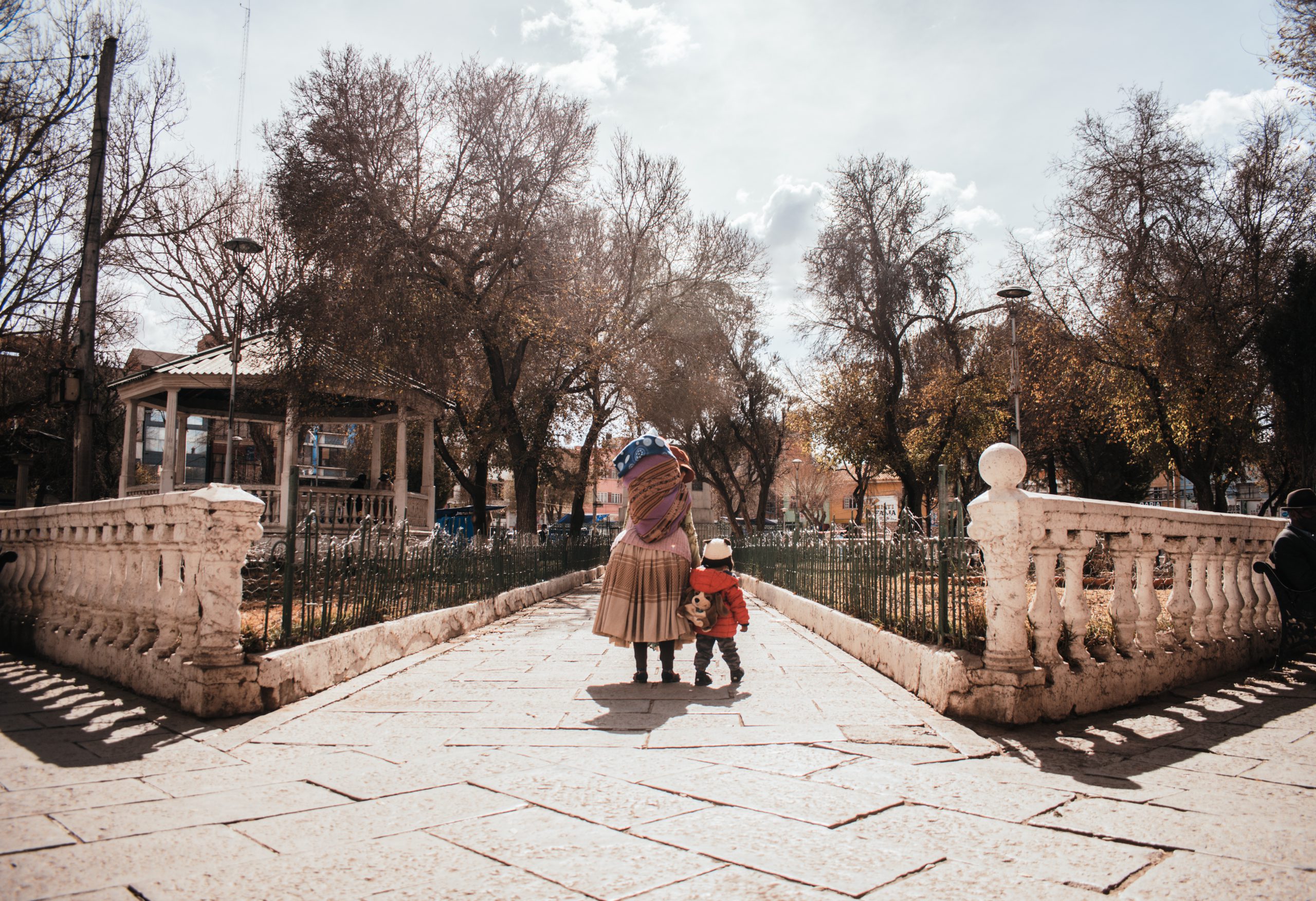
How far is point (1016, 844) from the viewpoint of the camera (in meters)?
2.93

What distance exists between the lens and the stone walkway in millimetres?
2604

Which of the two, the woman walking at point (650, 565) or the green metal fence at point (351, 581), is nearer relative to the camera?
the green metal fence at point (351, 581)

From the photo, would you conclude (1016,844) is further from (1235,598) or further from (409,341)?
(409,341)

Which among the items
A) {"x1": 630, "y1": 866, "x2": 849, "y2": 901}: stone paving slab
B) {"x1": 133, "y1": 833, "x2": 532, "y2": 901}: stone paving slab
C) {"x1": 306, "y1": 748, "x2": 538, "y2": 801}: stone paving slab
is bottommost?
{"x1": 306, "y1": 748, "x2": 538, "y2": 801}: stone paving slab

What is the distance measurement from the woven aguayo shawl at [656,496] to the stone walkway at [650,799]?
1.31m

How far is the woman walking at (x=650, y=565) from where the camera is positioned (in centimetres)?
641

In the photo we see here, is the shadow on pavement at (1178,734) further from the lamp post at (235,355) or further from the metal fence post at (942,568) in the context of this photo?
the lamp post at (235,355)

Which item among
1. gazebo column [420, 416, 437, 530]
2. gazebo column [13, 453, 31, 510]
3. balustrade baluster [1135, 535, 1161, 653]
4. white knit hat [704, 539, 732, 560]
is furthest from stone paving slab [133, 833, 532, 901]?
gazebo column [13, 453, 31, 510]

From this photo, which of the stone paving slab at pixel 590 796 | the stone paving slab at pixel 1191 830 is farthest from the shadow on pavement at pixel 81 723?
the stone paving slab at pixel 1191 830

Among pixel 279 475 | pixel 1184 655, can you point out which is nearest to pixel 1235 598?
pixel 1184 655

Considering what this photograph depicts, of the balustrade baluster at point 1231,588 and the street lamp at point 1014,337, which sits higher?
the street lamp at point 1014,337

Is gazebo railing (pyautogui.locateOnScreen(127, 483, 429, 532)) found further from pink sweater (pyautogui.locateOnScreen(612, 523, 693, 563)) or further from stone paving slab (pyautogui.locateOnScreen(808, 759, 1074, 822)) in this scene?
stone paving slab (pyautogui.locateOnScreen(808, 759, 1074, 822))

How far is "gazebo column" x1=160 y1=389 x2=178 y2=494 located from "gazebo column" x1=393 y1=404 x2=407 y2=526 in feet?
13.0

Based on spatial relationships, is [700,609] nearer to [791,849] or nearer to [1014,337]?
[791,849]
